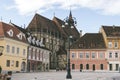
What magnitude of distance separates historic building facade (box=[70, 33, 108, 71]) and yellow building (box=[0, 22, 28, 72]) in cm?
2459

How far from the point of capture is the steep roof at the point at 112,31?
87.6 meters

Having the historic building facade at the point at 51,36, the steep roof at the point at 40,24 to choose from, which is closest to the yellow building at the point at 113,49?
the historic building facade at the point at 51,36

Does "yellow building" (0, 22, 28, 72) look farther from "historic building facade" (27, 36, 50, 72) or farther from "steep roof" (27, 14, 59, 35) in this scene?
"steep roof" (27, 14, 59, 35)

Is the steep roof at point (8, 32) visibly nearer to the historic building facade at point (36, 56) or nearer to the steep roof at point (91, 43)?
the historic building facade at point (36, 56)

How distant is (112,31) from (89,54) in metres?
9.22

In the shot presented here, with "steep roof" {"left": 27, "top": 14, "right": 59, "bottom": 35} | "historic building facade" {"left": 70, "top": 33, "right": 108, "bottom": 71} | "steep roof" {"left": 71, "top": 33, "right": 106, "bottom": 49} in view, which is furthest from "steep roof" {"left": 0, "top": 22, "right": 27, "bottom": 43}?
"steep roof" {"left": 27, "top": 14, "right": 59, "bottom": 35}

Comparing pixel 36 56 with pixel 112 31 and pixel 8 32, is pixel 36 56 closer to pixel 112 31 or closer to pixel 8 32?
pixel 8 32

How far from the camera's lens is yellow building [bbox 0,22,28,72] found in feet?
186

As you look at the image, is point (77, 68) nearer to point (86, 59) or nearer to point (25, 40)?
point (86, 59)

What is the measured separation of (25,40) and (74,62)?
25.2 metres

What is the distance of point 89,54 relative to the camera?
3492 inches

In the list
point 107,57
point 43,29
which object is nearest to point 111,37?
point 107,57

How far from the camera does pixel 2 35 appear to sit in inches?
2224

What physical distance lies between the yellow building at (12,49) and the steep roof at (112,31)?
2913 centimetres
